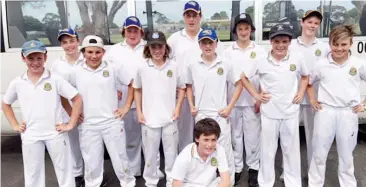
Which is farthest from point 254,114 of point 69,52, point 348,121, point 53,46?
point 53,46

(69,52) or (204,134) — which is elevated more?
(69,52)

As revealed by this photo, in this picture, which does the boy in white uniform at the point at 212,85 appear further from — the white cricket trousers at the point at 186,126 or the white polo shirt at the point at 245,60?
the white cricket trousers at the point at 186,126

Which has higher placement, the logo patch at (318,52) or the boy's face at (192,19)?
the boy's face at (192,19)

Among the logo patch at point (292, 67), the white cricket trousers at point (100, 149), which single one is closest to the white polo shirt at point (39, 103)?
the white cricket trousers at point (100, 149)

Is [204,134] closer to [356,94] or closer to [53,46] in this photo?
[356,94]

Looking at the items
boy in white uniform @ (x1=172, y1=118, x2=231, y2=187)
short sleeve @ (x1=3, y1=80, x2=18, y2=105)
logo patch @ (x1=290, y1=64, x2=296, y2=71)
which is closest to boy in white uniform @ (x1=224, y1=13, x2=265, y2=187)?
logo patch @ (x1=290, y1=64, x2=296, y2=71)

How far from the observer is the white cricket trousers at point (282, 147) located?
3.25 meters

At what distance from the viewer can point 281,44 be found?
3.18 m

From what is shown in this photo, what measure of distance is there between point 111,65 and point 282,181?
226 cm

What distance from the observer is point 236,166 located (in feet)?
12.5

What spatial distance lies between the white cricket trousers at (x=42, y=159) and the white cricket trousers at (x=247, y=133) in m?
1.77

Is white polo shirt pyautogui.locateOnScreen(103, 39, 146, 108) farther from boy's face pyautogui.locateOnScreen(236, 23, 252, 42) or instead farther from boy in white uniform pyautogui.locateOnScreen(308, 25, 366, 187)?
boy in white uniform pyautogui.locateOnScreen(308, 25, 366, 187)

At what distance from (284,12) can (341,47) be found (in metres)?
1.56

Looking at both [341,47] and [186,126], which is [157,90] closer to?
[186,126]
